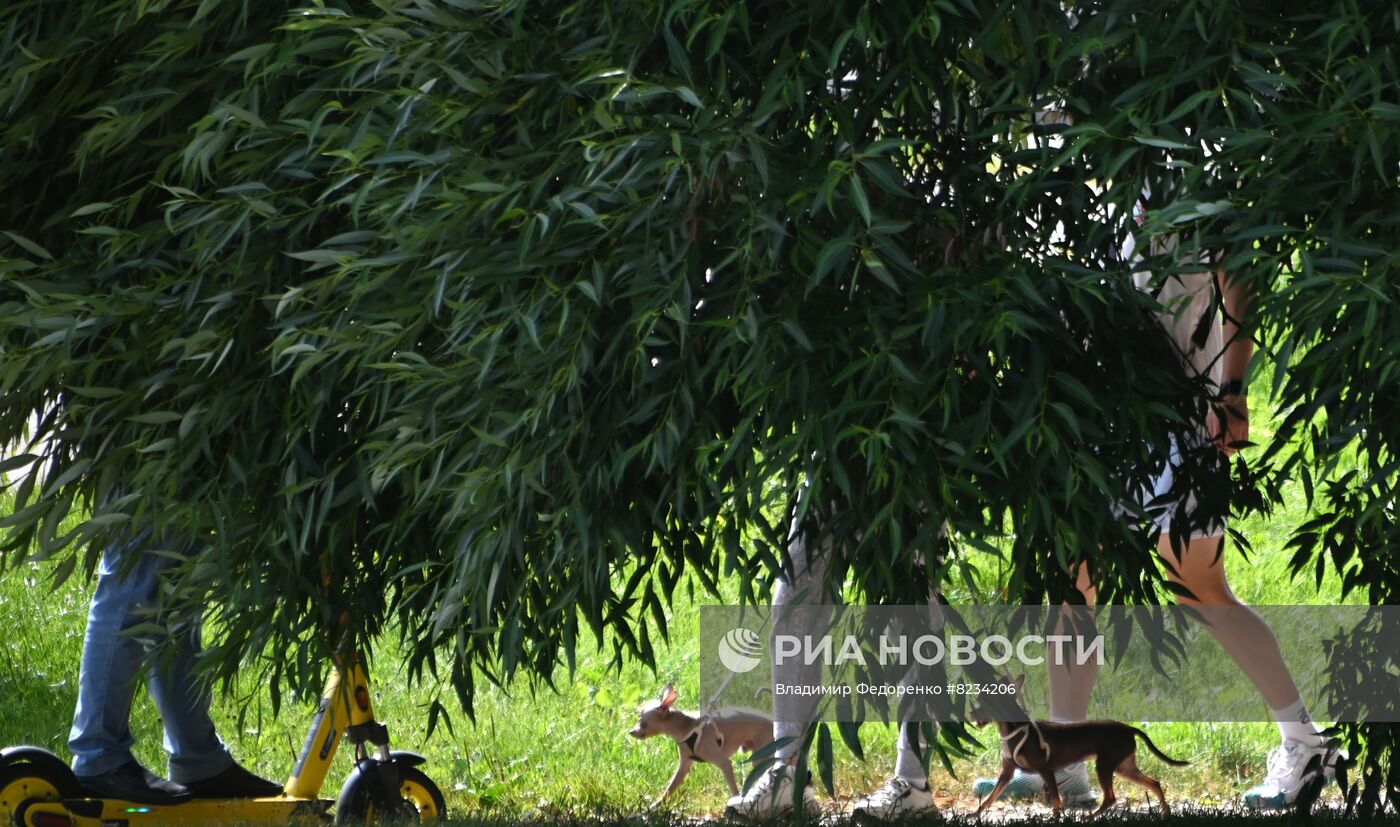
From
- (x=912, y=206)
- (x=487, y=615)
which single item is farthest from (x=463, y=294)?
(x=912, y=206)

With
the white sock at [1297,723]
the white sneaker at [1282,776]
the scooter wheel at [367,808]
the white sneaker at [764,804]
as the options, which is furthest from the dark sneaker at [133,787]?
the white sock at [1297,723]

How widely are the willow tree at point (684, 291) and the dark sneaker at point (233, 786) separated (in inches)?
40.0

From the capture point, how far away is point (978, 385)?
2576 millimetres

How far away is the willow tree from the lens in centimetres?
243

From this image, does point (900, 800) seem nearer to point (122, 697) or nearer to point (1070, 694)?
point (1070, 694)

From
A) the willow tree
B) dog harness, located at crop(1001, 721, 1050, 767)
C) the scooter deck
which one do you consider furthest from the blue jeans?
dog harness, located at crop(1001, 721, 1050, 767)

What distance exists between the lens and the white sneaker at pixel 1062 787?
13.9 ft

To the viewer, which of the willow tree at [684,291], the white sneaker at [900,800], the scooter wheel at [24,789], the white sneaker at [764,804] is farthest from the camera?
the white sneaker at [900,800]

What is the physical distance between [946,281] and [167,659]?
174 centimetres

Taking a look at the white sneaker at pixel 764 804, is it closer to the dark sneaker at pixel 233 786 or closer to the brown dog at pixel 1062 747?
the brown dog at pixel 1062 747

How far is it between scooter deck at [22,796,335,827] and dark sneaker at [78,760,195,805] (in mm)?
17

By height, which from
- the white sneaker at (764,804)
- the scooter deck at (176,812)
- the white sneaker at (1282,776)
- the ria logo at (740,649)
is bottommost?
the scooter deck at (176,812)

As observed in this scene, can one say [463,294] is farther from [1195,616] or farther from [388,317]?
[1195,616]

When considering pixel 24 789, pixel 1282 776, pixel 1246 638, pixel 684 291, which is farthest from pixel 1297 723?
pixel 24 789
